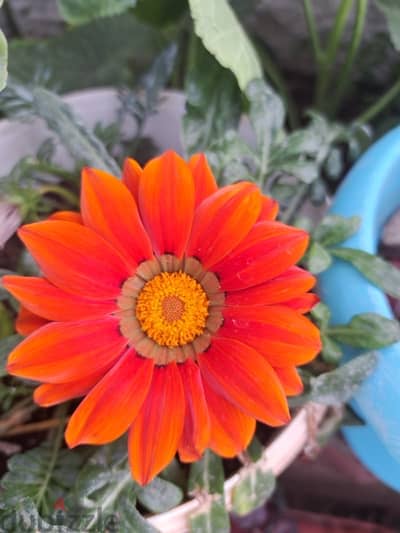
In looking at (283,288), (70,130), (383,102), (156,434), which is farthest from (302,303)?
(383,102)

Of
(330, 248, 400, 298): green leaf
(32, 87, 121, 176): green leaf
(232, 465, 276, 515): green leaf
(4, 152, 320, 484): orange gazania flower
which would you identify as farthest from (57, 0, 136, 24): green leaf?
(232, 465, 276, 515): green leaf

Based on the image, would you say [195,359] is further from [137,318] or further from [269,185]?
[269,185]

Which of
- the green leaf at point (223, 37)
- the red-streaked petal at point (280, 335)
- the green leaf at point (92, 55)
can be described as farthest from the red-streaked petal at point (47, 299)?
the green leaf at point (92, 55)

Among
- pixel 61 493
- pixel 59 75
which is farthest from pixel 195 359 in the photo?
pixel 59 75

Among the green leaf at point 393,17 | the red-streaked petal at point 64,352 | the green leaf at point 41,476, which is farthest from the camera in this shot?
the green leaf at point 393,17

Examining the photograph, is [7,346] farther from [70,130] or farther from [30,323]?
[70,130]

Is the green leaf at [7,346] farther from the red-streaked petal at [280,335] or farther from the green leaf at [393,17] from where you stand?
the green leaf at [393,17]

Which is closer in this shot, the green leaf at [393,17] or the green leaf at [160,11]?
the green leaf at [393,17]

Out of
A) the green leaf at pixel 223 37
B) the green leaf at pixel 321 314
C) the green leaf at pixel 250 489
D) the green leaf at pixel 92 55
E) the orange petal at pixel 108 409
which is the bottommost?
the green leaf at pixel 250 489
